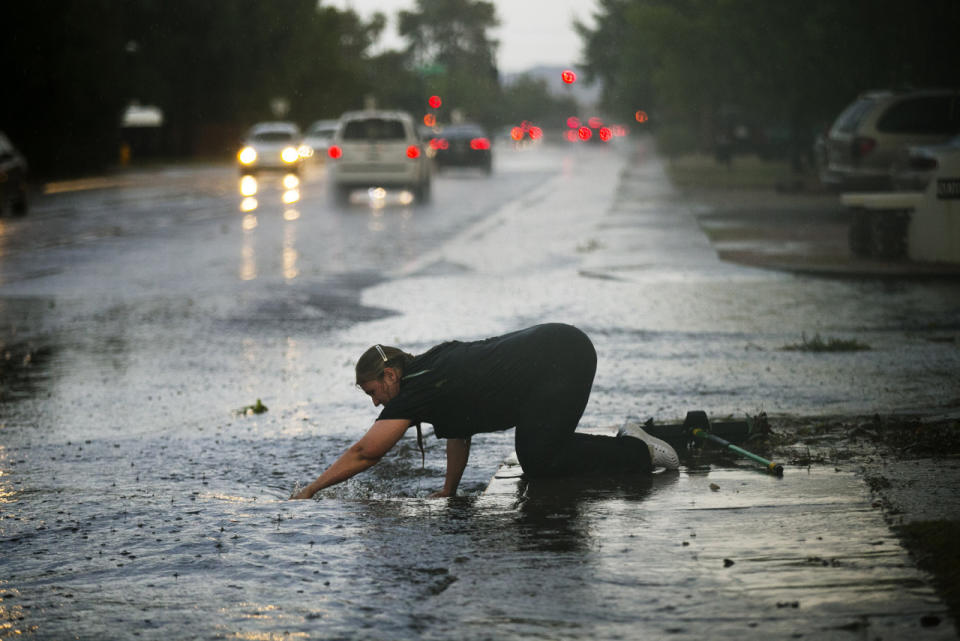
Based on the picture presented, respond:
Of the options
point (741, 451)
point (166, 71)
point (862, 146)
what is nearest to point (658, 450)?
point (741, 451)

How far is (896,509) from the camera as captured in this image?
5922mm

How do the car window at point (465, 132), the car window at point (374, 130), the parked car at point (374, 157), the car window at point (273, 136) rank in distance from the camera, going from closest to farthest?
the parked car at point (374, 157) → the car window at point (374, 130) → the car window at point (273, 136) → the car window at point (465, 132)

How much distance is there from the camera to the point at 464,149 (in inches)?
1909

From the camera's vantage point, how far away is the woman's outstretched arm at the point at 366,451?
6.41 meters

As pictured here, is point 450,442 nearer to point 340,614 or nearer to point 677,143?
point 340,614

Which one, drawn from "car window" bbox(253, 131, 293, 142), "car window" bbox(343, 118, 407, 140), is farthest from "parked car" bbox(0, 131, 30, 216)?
"car window" bbox(253, 131, 293, 142)

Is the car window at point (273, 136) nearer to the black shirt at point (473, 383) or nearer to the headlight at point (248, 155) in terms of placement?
the headlight at point (248, 155)

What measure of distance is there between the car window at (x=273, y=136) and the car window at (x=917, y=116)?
2539cm

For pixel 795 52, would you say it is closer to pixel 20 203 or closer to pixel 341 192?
pixel 341 192

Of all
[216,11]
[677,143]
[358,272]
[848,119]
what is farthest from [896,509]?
[677,143]

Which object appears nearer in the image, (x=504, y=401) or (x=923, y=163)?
(x=504, y=401)

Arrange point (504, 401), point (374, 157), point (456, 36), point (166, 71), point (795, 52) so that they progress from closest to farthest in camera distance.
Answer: point (504, 401) → point (795, 52) → point (374, 157) → point (166, 71) → point (456, 36)

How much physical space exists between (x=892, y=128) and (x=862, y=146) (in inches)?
20.2

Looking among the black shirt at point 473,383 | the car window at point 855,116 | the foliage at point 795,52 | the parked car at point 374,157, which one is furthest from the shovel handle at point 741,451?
the parked car at point 374,157
